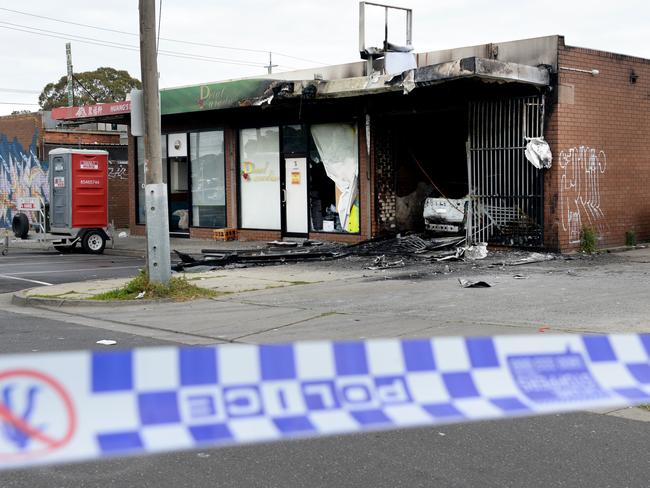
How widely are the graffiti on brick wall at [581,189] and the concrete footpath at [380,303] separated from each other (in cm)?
96

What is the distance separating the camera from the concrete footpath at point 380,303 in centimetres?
918

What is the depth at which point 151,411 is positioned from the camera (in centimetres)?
319

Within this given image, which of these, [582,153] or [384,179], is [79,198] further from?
[582,153]

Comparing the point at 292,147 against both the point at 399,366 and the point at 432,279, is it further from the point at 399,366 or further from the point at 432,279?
the point at 399,366

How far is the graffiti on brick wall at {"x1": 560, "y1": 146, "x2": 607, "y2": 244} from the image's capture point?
52.2ft

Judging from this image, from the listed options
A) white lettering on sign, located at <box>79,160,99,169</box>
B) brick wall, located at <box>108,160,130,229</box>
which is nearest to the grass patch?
white lettering on sign, located at <box>79,160,99,169</box>

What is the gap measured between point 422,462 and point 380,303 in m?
6.19

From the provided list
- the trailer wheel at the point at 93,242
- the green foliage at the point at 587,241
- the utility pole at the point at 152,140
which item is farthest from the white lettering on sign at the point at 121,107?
the green foliage at the point at 587,241

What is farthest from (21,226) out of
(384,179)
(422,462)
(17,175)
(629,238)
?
(422,462)

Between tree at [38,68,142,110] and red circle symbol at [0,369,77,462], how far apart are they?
52.1 meters

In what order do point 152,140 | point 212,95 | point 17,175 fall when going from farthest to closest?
point 17,175 < point 212,95 < point 152,140

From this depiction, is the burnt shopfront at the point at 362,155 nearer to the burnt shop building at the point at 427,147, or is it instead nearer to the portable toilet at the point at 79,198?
the burnt shop building at the point at 427,147

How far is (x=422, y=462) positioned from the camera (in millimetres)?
4910

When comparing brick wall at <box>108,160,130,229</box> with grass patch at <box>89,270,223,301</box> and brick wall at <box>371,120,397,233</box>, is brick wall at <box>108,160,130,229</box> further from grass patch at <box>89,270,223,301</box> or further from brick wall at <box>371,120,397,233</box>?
grass patch at <box>89,270,223,301</box>
